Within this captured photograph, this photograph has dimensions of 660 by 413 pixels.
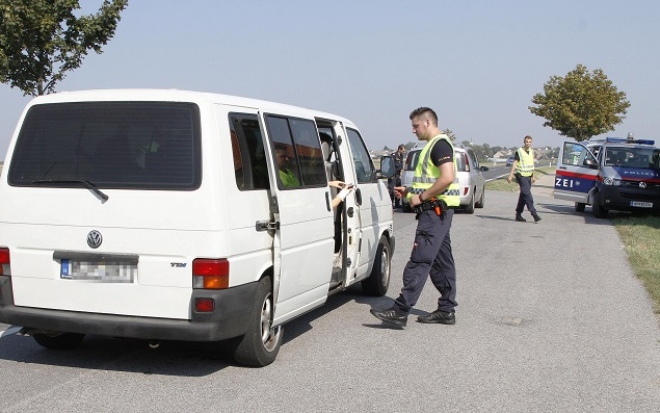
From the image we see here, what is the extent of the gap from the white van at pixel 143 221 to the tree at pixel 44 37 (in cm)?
1217

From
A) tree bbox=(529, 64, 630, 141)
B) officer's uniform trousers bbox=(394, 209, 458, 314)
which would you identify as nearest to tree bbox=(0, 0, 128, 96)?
officer's uniform trousers bbox=(394, 209, 458, 314)

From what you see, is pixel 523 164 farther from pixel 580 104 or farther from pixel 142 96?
pixel 580 104

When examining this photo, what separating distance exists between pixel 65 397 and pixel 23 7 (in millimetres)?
13475

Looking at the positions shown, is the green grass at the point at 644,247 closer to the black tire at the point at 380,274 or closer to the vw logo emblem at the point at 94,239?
the black tire at the point at 380,274

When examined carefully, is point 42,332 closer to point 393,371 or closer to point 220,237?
point 220,237

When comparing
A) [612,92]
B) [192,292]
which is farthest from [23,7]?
[612,92]

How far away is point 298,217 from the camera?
6551 millimetres

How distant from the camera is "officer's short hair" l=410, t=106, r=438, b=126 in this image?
25.6 feet

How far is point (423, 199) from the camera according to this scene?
7.58 metres

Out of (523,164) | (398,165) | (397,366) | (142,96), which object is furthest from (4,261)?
(398,165)

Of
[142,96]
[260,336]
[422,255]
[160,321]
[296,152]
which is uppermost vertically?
[142,96]

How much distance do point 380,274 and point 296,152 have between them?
276 centimetres

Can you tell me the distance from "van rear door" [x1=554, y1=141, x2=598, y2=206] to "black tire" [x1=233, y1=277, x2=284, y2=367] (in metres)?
16.8

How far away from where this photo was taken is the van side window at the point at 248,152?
5.88 metres
